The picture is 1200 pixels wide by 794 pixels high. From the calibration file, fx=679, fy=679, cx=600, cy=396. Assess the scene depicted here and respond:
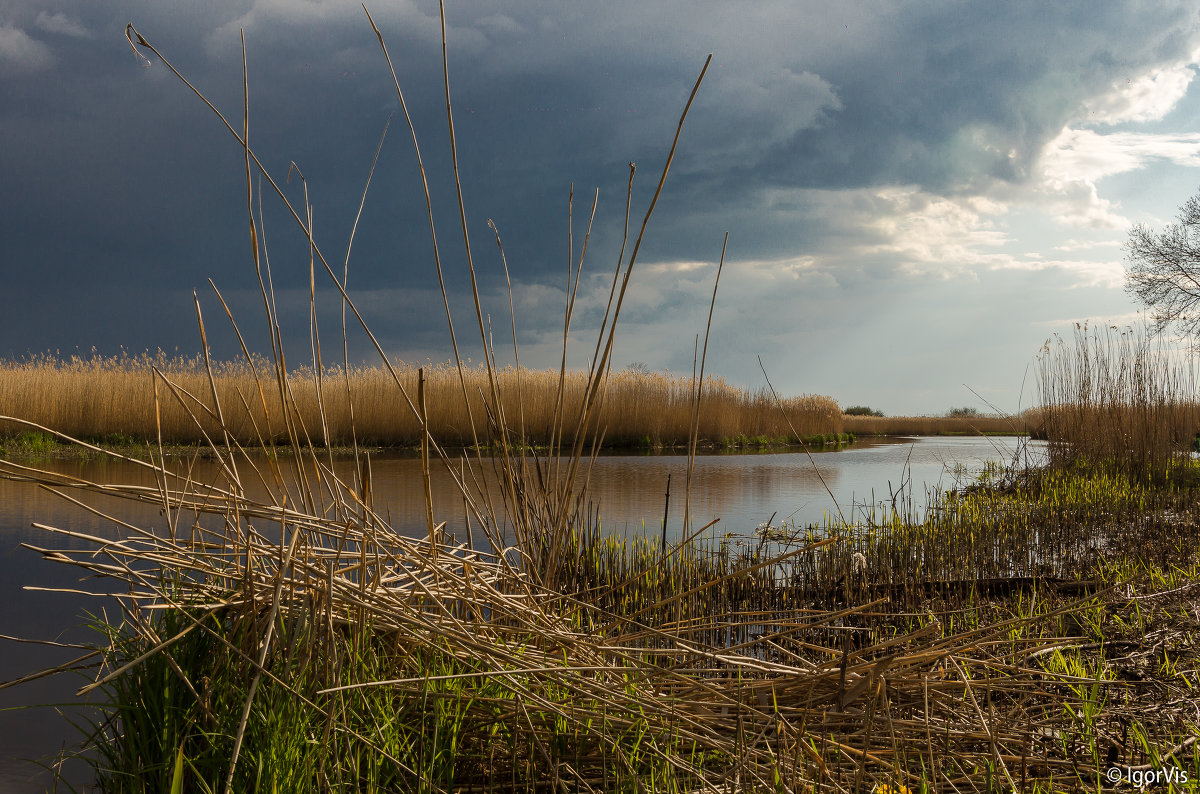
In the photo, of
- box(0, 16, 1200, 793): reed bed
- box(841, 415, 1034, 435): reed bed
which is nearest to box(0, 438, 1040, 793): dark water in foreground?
box(0, 16, 1200, 793): reed bed

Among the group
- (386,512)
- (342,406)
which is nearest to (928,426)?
(342,406)

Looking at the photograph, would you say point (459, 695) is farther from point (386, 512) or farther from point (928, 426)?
point (928, 426)

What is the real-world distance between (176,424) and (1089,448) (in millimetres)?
12518

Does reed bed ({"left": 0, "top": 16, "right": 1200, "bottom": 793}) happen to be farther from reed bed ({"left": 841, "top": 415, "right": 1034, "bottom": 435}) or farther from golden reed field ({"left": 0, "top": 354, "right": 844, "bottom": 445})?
reed bed ({"left": 841, "top": 415, "right": 1034, "bottom": 435})

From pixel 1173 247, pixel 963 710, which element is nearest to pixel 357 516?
pixel 963 710

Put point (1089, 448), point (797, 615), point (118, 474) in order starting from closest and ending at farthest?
point (797, 615) < point (118, 474) < point (1089, 448)

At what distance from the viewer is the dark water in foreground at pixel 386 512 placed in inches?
70.6

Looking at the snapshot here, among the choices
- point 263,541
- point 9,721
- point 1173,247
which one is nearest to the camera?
point 263,541

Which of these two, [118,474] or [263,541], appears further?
[118,474]

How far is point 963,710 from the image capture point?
1.38m

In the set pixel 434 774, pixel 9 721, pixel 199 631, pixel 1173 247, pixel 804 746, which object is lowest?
pixel 9 721

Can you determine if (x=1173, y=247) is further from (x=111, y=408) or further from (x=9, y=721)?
(x=111, y=408)

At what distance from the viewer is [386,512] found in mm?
3049

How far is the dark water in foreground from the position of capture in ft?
5.88
